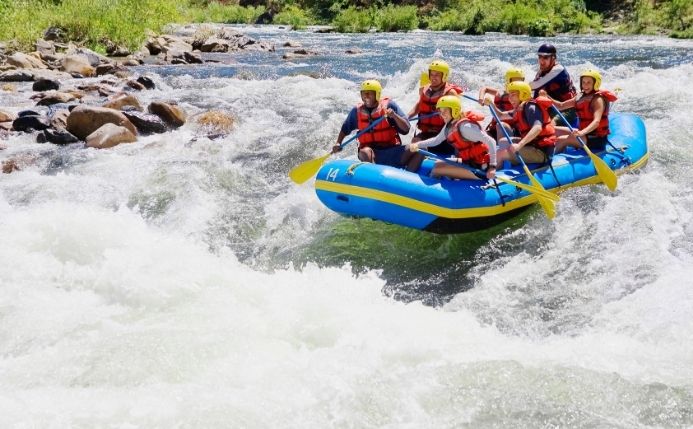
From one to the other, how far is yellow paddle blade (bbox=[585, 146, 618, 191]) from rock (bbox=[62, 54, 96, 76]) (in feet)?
36.7

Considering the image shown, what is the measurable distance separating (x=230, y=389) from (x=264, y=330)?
28.2 inches

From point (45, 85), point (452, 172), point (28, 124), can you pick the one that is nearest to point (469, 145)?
point (452, 172)

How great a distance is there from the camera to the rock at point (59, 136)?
30.0ft

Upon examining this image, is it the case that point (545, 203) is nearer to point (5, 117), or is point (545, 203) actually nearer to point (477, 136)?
point (477, 136)

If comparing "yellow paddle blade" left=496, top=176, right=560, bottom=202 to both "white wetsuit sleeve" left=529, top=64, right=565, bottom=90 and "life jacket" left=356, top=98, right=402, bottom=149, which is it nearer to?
"life jacket" left=356, top=98, right=402, bottom=149

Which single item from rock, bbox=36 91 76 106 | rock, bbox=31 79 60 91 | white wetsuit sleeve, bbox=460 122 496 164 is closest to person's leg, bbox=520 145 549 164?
white wetsuit sleeve, bbox=460 122 496 164

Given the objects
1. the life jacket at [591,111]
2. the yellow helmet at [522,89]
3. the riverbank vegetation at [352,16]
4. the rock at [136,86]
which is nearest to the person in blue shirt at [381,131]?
the yellow helmet at [522,89]

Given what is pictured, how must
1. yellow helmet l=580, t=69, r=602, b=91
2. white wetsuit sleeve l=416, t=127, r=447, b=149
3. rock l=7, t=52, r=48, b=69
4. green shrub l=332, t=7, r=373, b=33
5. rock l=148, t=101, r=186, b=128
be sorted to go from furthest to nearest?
green shrub l=332, t=7, r=373, b=33, rock l=7, t=52, r=48, b=69, rock l=148, t=101, r=186, b=128, yellow helmet l=580, t=69, r=602, b=91, white wetsuit sleeve l=416, t=127, r=447, b=149

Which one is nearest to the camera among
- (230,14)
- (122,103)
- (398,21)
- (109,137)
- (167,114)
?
(109,137)

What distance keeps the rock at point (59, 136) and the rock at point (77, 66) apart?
221 inches

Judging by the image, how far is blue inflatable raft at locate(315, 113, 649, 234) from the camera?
18.7 ft

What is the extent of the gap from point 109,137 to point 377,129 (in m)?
4.13

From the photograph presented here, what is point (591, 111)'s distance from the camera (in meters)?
7.04

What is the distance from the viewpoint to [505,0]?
32.8m
